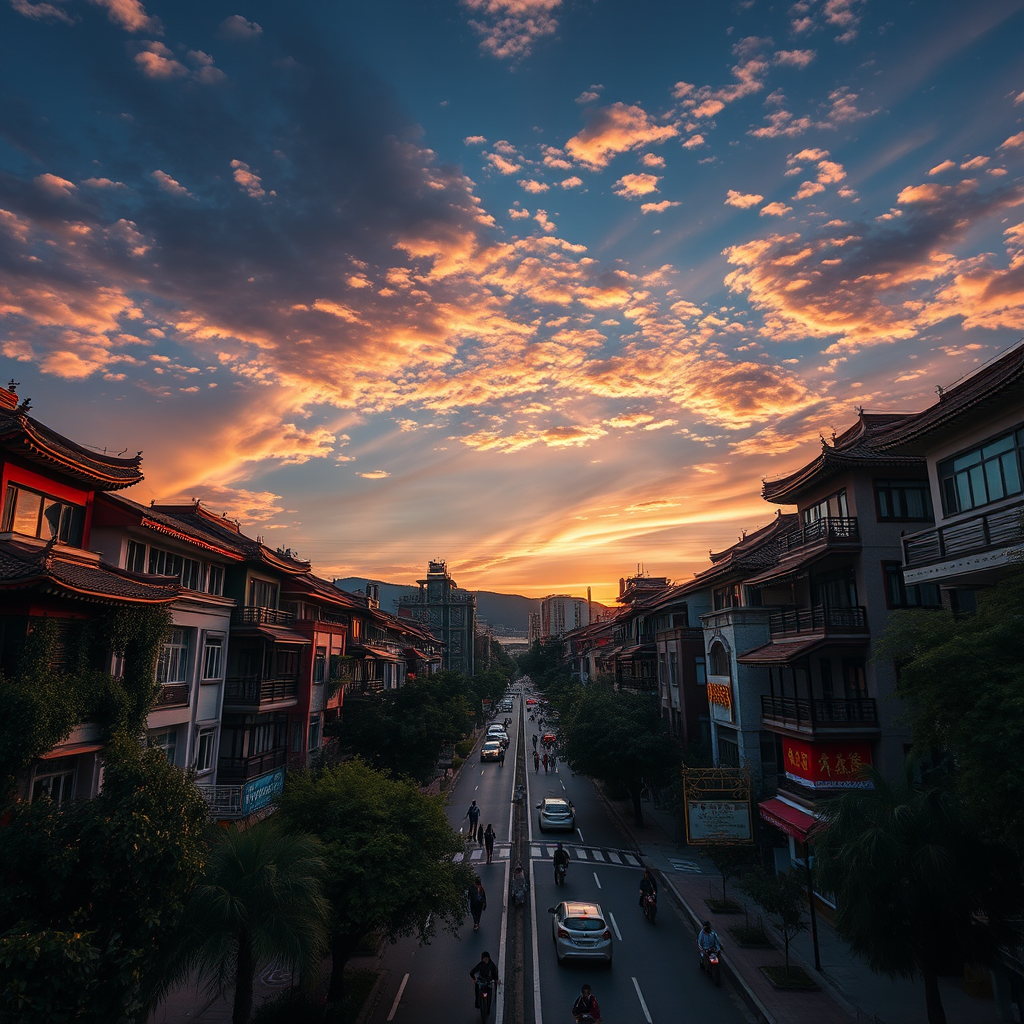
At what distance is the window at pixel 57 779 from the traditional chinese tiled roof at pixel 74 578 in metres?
4.53

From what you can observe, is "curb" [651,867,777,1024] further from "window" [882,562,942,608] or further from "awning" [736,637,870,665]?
"window" [882,562,942,608]

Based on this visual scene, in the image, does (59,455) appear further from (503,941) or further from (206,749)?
(503,941)

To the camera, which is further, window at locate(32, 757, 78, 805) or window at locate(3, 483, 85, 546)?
window at locate(3, 483, 85, 546)

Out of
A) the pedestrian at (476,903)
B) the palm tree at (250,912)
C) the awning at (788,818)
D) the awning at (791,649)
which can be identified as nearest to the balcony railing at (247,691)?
the pedestrian at (476,903)

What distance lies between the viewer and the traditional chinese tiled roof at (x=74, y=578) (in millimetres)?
14992

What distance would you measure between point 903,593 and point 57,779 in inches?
1036

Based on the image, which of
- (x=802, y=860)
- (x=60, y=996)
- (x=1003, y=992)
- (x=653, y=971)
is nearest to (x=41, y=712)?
(x=60, y=996)

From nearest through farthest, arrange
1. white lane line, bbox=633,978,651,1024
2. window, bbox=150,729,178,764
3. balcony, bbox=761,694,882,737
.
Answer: white lane line, bbox=633,978,651,1024
balcony, bbox=761,694,882,737
window, bbox=150,729,178,764

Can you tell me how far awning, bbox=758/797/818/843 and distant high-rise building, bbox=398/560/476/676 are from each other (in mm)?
103990

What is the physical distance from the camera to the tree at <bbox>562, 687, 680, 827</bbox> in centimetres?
3491

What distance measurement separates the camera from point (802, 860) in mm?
24141

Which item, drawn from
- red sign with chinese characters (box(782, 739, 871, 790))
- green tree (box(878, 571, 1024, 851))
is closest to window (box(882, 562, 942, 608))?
red sign with chinese characters (box(782, 739, 871, 790))

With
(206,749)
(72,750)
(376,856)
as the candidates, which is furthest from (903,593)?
(206,749)

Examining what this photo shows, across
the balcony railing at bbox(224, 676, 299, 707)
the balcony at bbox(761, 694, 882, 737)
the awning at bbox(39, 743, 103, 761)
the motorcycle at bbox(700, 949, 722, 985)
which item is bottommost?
the motorcycle at bbox(700, 949, 722, 985)
